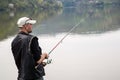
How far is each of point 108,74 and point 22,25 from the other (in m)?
7.36

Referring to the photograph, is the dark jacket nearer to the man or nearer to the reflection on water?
the man

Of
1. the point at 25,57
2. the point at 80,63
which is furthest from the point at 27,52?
the point at 80,63

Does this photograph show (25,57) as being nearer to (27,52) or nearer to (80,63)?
(27,52)

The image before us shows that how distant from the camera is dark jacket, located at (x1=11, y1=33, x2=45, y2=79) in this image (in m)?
5.70

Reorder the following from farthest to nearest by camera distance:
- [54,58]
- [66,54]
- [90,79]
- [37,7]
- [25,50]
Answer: [37,7] < [66,54] < [54,58] < [90,79] < [25,50]

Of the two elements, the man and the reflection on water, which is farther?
the reflection on water

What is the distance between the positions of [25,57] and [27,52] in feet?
0.36

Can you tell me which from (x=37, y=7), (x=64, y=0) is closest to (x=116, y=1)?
(x=64, y=0)

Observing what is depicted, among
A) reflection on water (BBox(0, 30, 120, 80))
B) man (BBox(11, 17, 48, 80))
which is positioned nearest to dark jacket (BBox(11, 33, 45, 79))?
man (BBox(11, 17, 48, 80))

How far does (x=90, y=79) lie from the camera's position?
12.0m

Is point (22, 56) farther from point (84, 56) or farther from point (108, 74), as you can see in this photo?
point (84, 56)

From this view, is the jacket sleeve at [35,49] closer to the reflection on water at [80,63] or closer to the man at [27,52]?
the man at [27,52]

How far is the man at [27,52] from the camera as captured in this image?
5.69 m

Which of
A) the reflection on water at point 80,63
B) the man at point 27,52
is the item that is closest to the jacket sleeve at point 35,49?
the man at point 27,52
